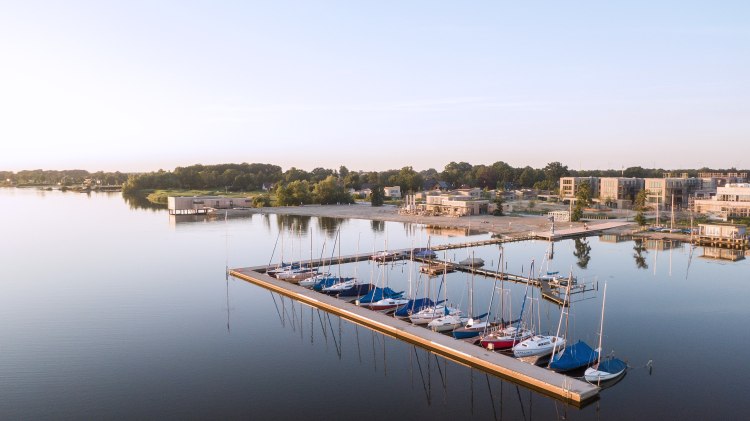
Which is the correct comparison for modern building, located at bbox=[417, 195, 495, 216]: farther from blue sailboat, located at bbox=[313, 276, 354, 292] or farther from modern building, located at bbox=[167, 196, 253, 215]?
blue sailboat, located at bbox=[313, 276, 354, 292]

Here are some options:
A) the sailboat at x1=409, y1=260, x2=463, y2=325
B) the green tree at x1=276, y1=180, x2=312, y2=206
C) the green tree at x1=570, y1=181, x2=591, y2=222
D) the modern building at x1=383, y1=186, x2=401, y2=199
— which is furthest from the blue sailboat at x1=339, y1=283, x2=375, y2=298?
the modern building at x1=383, y1=186, x2=401, y2=199

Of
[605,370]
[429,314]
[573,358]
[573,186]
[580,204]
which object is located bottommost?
[605,370]

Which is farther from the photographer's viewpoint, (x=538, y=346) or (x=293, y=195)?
(x=293, y=195)

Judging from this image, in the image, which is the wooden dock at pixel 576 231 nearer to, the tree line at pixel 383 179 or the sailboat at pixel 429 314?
the sailboat at pixel 429 314

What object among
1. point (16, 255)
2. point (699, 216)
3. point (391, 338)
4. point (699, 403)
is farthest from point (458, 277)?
point (699, 216)

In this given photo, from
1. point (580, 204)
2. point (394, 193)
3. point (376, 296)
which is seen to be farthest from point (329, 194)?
point (376, 296)

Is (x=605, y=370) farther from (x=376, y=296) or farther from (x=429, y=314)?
(x=376, y=296)

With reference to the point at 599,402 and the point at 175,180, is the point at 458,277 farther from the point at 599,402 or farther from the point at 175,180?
the point at 175,180

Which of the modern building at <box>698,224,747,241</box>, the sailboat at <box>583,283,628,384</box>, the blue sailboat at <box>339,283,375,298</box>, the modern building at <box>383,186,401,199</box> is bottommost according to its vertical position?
the sailboat at <box>583,283,628,384</box>
